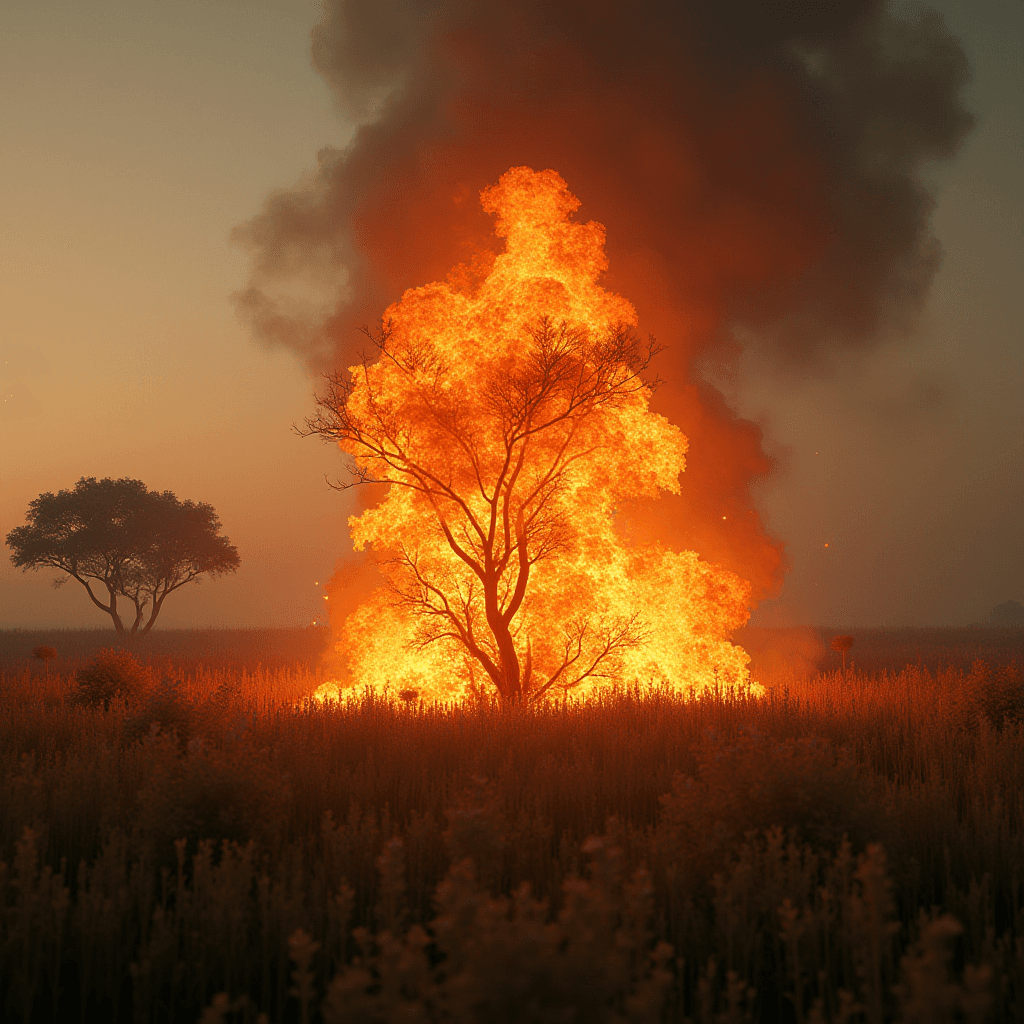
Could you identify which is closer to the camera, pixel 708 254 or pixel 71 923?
pixel 71 923

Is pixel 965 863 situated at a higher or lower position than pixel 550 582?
lower

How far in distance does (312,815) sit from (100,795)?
1.93 m

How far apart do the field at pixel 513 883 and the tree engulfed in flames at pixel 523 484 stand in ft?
20.4

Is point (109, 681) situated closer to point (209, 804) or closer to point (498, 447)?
point (498, 447)

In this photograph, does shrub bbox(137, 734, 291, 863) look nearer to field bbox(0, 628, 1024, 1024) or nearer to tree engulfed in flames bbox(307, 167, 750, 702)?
field bbox(0, 628, 1024, 1024)

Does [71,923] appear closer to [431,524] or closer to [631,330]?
[431,524]

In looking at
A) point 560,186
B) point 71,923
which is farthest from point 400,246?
point 71,923

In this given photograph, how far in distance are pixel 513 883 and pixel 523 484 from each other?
11.6 metres

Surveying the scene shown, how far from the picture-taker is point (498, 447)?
16.2m

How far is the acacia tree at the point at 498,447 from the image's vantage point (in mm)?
15844

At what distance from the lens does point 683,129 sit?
2473 cm

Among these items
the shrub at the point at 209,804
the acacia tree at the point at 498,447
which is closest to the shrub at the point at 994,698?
the acacia tree at the point at 498,447

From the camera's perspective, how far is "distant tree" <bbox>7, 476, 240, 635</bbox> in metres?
47.8

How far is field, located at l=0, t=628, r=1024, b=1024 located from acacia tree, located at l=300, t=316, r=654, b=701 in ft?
19.3
